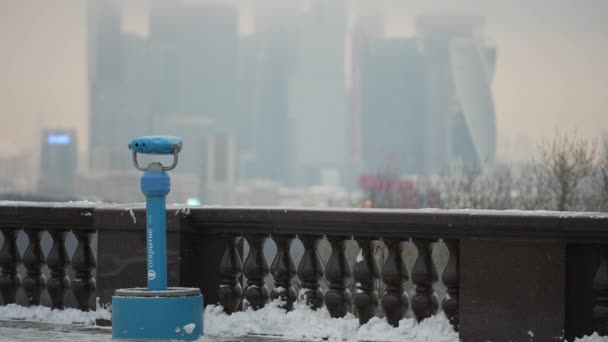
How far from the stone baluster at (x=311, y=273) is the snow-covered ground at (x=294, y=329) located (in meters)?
0.09

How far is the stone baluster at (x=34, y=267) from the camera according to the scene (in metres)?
11.4

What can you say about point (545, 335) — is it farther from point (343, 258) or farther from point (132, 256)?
point (132, 256)

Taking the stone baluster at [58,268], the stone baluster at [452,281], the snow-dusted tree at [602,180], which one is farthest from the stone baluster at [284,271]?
the snow-dusted tree at [602,180]

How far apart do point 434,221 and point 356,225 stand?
705 mm

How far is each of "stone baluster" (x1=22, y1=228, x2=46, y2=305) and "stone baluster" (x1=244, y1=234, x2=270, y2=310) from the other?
2314 millimetres

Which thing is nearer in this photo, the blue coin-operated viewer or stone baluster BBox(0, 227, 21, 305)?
the blue coin-operated viewer

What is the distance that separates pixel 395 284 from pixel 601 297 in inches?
62.8

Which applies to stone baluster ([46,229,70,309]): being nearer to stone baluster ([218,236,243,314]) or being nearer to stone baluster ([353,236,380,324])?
stone baluster ([218,236,243,314])

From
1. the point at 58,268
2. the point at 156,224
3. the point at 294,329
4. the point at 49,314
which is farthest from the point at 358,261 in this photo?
the point at 49,314

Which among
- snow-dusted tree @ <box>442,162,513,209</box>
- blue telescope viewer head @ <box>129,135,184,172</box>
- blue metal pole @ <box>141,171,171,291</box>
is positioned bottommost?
snow-dusted tree @ <box>442,162,513,209</box>

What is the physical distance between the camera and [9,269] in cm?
1171

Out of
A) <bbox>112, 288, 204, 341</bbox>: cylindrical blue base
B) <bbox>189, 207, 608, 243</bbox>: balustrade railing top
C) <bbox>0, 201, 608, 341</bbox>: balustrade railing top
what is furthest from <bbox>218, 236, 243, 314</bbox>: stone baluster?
<bbox>112, 288, 204, 341</bbox>: cylindrical blue base

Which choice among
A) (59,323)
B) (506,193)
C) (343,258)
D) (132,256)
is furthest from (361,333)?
(506,193)

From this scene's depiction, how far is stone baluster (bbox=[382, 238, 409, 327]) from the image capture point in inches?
374
